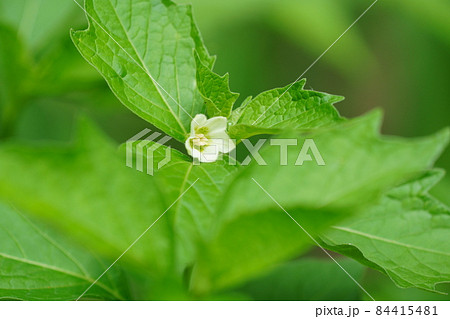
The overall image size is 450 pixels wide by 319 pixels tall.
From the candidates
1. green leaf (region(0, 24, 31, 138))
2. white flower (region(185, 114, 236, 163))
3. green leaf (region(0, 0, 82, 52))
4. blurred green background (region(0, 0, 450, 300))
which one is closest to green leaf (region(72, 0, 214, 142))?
white flower (region(185, 114, 236, 163))

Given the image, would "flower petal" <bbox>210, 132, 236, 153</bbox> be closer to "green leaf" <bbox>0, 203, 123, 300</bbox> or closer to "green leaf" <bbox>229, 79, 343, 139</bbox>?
"green leaf" <bbox>229, 79, 343, 139</bbox>

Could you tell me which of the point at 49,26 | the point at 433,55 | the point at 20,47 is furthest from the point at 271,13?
the point at 20,47

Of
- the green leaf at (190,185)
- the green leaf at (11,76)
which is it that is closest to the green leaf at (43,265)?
the green leaf at (190,185)

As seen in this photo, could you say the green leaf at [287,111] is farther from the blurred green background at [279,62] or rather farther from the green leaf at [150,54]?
the blurred green background at [279,62]

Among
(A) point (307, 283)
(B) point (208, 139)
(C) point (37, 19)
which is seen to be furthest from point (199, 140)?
(C) point (37, 19)

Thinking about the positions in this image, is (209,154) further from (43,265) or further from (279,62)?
(279,62)
